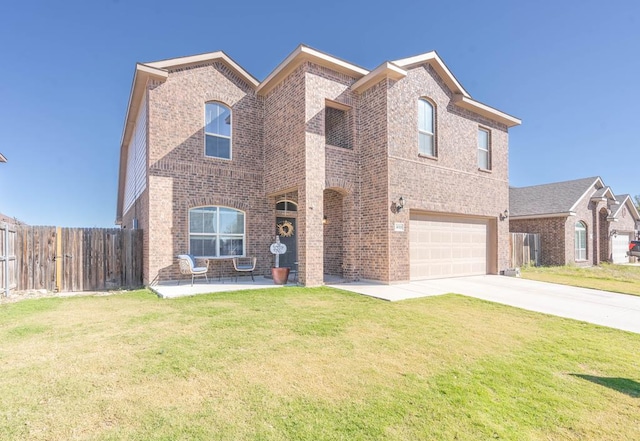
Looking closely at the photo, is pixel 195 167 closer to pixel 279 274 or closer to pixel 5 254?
pixel 279 274

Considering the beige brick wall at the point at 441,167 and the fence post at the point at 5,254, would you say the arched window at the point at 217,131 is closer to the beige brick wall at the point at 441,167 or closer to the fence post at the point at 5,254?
the fence post at the point at 5,254

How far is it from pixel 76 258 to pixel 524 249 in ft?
66.8

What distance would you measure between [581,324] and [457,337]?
2.82 meters

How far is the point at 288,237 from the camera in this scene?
1220cm

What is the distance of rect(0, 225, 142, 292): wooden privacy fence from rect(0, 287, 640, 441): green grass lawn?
3937 mm

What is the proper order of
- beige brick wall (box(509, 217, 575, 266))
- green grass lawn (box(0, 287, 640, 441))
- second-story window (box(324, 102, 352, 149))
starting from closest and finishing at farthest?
green grass lawn (box(0, 287, 640, 441)), second-story window (box(324, 102, 352, 149)), beige brick wall (box(509, 217, 575, 266))

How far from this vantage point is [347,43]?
1616 cm

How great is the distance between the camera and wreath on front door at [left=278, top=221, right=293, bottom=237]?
12.1 meters

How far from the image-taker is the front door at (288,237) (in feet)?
39.7

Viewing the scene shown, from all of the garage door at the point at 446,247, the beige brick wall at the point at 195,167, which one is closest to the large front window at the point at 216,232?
the beige brick wall at the point at 195,167

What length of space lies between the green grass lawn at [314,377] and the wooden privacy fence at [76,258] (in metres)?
3.94

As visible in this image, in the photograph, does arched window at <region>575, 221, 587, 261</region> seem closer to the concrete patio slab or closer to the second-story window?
the second-story window

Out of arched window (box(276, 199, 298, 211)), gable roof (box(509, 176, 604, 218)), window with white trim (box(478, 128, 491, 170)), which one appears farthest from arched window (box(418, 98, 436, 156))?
gable roof (box(509, 176, 604, 218))

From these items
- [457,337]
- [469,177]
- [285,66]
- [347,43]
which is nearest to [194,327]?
[457,337]
